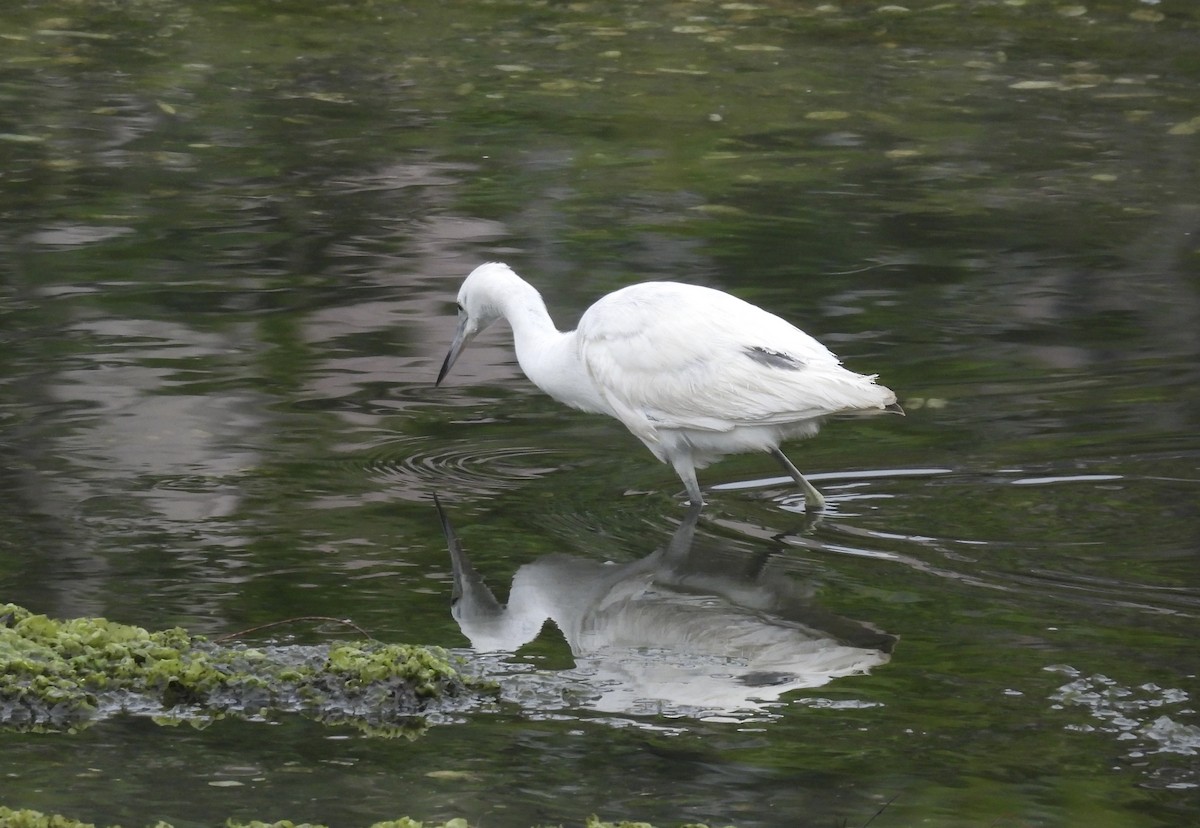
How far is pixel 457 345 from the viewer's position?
8125mm

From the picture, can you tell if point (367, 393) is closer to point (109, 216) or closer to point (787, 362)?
point (787, 362)

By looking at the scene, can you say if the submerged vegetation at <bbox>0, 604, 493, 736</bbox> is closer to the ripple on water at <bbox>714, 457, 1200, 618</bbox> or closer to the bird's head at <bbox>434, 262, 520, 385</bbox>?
the ripple on water at <bbox>714, 457, 1200, 618</bbox>

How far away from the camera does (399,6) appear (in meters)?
16.7

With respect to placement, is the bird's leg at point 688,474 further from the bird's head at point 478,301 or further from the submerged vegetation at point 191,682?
the submerged vegetation at point 191,682

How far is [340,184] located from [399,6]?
5247mm

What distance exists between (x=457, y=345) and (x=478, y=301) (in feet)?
0.90

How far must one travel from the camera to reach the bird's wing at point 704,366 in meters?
6.73

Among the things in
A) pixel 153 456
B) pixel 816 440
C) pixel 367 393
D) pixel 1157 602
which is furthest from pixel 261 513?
pixel 1157 602

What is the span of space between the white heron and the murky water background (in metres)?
0.28

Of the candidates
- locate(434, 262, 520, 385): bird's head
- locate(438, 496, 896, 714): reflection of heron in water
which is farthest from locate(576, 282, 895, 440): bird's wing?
locate(434, 262, 520, 385): bird's head

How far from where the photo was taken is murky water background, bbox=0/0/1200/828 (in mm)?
4750

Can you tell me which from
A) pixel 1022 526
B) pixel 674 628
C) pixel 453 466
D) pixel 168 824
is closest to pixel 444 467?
pixel 453 466

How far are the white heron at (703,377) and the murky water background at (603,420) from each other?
28cm

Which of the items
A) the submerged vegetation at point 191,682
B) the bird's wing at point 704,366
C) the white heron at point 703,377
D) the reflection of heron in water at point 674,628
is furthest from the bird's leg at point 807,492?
the submerged vegetation at point 191,682
